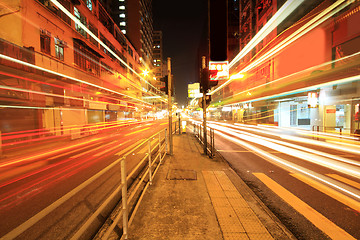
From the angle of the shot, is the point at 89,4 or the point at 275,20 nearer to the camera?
the point at 275,20

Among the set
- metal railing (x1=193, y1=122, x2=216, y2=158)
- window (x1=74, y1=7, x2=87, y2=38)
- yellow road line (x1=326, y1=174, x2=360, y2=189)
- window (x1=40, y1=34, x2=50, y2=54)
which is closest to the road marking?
yellow road line (x1=326, y1=174, x2=360, y2=189)

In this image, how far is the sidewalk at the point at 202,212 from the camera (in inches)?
109

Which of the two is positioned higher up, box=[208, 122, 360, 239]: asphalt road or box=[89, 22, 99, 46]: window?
box=[89, 22, 99, 46]: window

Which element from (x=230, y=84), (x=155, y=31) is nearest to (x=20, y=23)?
(x=230, y=84)

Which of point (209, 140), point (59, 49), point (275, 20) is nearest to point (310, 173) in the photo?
point (209, 140)

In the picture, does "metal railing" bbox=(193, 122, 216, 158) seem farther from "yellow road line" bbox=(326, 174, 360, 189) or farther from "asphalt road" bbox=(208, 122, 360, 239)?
"yellow road line" bbox=(326, 174, 360, 189)

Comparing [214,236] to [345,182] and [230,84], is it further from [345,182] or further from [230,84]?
[230,84]

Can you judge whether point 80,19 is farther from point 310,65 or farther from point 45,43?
point 310,65

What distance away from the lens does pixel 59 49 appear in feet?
57.8

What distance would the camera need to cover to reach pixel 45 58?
49.9 feet

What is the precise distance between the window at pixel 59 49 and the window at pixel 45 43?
1056mm

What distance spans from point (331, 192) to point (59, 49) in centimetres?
2420

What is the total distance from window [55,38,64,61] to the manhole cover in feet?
63.2

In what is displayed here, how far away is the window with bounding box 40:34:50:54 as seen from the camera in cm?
1520
